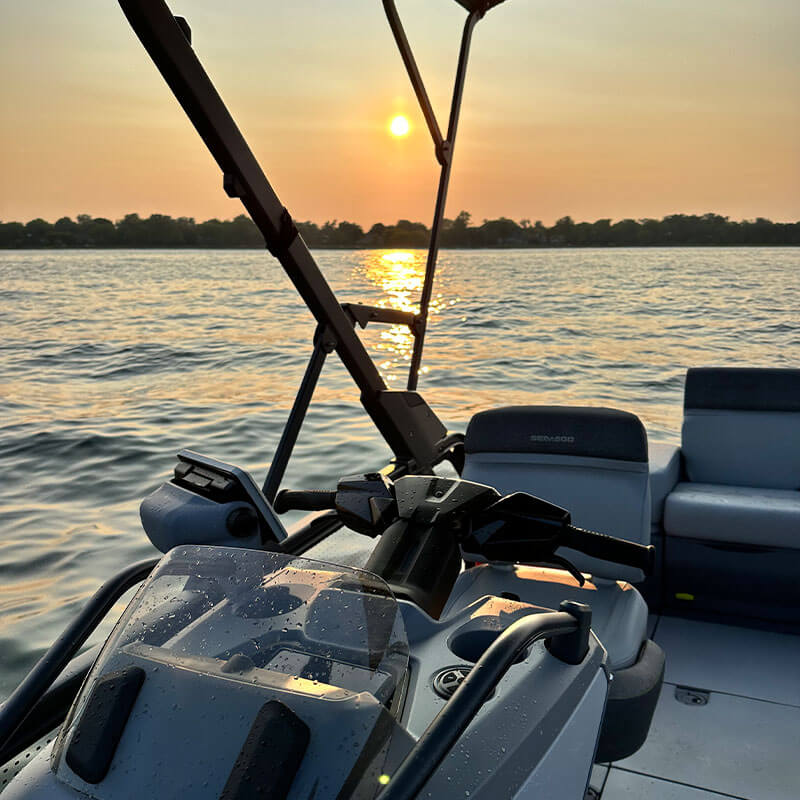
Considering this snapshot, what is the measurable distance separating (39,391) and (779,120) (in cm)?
1353

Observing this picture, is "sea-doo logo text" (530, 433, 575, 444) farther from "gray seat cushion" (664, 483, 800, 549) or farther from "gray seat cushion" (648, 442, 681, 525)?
"gray seat cushion" (664, 483, 800, 549)

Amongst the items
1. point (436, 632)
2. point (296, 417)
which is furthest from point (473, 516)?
point (296, 417)

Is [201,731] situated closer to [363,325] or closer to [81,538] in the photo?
[363,325]

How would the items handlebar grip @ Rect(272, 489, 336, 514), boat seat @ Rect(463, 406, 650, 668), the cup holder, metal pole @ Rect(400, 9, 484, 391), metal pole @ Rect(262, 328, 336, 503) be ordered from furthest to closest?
metal pole @ Rect(400, 9, 484, 391)
metal pole @ Rect(262, 328, 336, 503)
boat seat @ Rect(463, 406, 650, 668)
handlebar grip @ Rect(272, 489, 336, 514)
the cup holder

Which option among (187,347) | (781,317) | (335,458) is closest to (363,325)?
(335,458)

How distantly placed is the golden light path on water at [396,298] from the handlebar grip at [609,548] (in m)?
2.30

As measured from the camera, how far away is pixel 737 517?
2.38m

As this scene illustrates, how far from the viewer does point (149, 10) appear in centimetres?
206

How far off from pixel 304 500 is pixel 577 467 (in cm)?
91

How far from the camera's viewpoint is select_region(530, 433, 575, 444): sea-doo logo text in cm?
196

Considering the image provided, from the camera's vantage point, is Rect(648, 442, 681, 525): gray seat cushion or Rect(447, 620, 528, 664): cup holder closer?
Rect(447, 620, 528, 664): cup holder

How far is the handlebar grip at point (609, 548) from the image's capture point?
3.49 feet

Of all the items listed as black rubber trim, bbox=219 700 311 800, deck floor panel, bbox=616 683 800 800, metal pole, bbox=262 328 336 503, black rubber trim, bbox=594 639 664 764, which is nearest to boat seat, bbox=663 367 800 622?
deck floor panel, bbox=616 683 800 800

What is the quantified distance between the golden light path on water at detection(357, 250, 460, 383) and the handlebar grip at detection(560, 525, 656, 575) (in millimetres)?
2300
